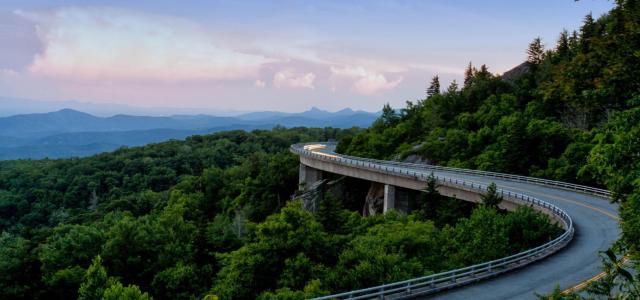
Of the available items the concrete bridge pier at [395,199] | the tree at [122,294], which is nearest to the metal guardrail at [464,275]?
the tree at [122,294]

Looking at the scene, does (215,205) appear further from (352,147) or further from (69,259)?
(69,259)

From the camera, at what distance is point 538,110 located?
72688 mm

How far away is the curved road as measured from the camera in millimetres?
20281

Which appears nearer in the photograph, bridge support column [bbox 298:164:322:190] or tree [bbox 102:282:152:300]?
tree [bbox 102:282:152:300]

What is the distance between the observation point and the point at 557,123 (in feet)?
202

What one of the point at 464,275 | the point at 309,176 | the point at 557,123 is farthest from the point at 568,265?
the point at 309,176

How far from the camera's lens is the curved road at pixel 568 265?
2028 cm

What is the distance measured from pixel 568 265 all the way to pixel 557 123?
42.5 meters

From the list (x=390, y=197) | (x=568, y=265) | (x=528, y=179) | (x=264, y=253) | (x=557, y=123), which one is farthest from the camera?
(x=557, y=123)

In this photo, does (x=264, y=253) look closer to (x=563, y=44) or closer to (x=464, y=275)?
(x=464, y=275)

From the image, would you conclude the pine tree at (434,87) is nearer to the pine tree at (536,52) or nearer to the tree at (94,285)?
the pine tree at (536,52)

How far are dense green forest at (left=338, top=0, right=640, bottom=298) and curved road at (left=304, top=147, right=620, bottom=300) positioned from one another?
2.82 metres

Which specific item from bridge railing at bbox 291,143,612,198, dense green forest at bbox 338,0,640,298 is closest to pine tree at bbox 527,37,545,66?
dense green forest at bbox 338,0,640,298

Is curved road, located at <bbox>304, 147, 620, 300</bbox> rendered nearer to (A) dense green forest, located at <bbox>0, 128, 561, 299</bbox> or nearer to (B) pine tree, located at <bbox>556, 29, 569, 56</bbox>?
(A) dense green forest, located at <bbox>0, 128, 561, 299</bbox>
